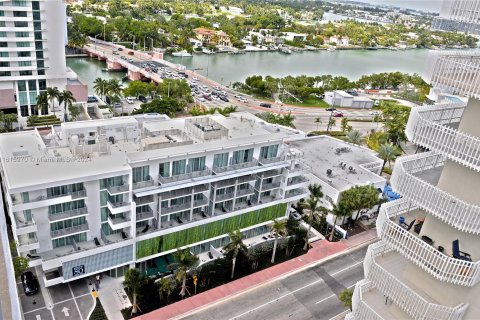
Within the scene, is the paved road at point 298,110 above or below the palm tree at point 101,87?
below

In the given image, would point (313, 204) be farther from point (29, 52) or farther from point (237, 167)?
point (29, 52)

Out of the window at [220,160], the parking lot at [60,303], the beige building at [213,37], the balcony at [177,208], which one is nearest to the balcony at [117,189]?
the balcony at [177,208]

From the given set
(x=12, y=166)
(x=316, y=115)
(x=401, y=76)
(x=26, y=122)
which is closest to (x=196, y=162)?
(x=12, y=166)

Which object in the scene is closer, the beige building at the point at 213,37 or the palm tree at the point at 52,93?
the palm tree at the point at 52,93

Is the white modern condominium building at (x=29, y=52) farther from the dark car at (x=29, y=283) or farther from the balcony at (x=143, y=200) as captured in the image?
the balcony at (x=143, y=200)

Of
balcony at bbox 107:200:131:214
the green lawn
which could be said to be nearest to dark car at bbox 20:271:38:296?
balcony at bbox 107:200:131:214
